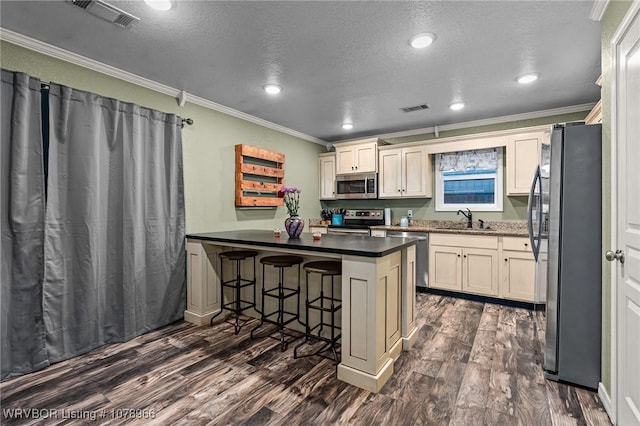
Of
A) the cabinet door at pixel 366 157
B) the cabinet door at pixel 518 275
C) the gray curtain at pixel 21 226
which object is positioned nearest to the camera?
the gray curtain at pixel 21 226

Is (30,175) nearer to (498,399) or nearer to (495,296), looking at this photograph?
(498,399)

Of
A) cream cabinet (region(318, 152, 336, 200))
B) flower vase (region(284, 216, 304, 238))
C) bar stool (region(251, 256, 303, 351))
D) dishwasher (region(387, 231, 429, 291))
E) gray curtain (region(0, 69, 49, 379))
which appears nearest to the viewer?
gray curtain (region(0, 69, 49, 379))

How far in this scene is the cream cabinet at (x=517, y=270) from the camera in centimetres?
356

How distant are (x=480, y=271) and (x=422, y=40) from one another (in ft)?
9.42

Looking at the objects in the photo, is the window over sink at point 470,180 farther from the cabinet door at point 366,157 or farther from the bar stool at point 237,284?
the bar stool at point 237,284

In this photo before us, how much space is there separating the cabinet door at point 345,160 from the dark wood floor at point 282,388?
10.0 feet

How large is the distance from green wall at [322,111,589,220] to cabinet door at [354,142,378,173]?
17.5 inches

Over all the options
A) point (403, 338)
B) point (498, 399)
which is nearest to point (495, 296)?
point (403, 338)

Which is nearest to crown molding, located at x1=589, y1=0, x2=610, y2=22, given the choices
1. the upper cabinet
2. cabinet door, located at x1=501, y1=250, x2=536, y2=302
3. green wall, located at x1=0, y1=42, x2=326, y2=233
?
the upper cabinet

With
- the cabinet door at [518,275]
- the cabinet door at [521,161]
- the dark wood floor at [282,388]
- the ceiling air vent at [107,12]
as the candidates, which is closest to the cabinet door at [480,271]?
the cabinet door at [518,275]

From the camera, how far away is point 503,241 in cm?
371

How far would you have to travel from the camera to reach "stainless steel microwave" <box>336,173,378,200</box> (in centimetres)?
498

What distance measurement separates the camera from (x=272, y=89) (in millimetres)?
3186

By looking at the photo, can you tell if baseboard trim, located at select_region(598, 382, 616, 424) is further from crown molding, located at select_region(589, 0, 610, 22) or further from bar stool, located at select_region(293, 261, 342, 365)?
crown molding, located at select_region(589, 0, 610, 22)
